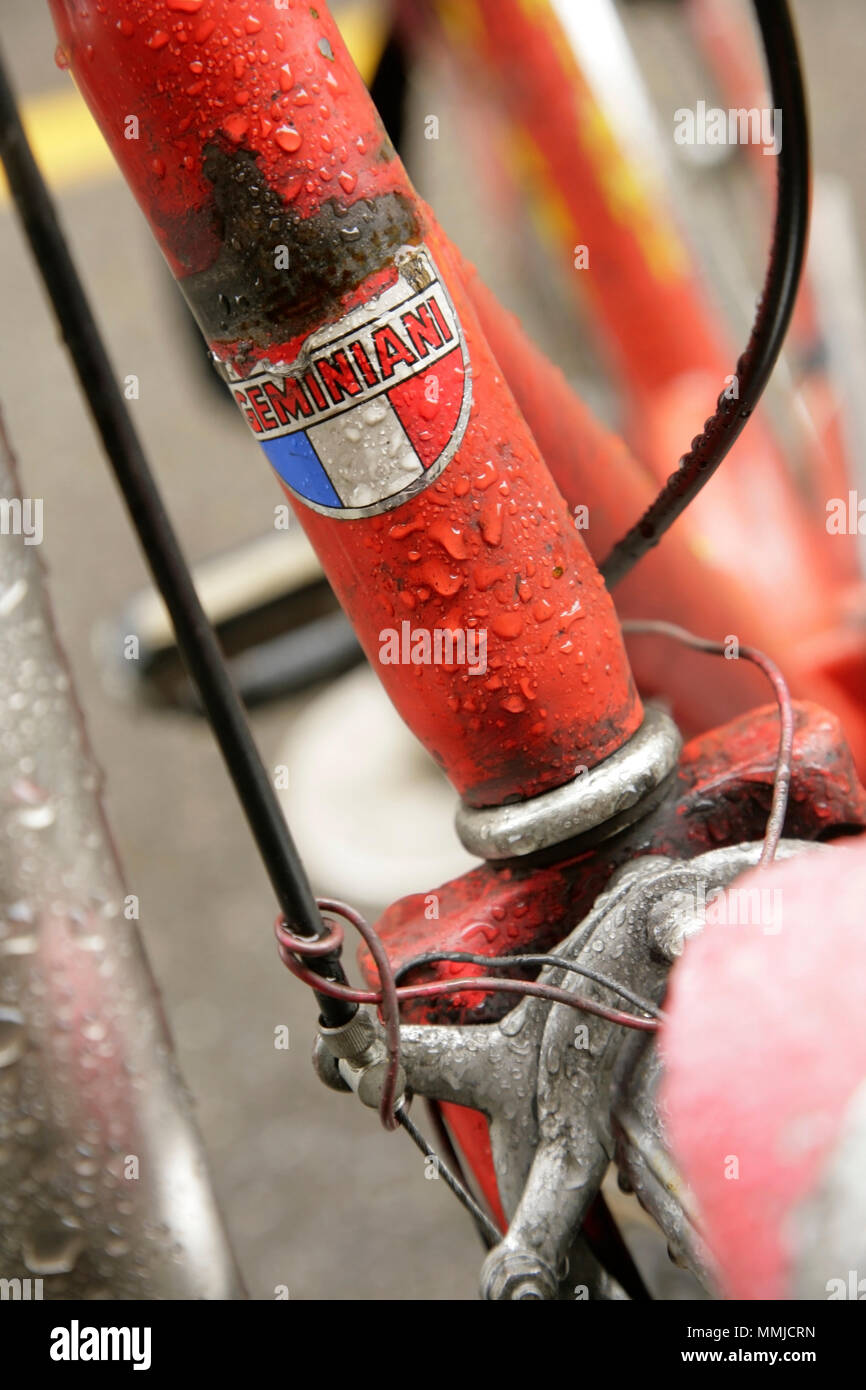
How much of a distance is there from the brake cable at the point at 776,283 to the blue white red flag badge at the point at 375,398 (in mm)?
132

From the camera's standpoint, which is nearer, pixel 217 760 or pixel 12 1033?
pixel 12 1033

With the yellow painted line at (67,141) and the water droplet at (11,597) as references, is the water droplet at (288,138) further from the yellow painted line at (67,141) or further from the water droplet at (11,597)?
the yellow painted line at (67,141)

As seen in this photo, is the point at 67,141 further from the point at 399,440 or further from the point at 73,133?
the point at 399,440

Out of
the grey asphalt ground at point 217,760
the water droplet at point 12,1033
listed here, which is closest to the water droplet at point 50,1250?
the water droplet at point 12,1033

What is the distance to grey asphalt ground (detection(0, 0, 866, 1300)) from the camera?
141 centimetres

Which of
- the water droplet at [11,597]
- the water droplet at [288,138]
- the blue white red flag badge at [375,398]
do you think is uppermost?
the water droplet at [288,138]

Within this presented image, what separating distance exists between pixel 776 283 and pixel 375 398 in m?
0.22

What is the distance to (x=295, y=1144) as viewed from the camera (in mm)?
1497

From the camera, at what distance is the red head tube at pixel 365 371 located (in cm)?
49

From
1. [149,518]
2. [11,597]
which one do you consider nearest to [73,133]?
[11,597]

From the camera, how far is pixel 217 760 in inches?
78.4

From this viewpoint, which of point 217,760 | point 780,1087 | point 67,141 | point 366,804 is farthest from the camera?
point 67,141
